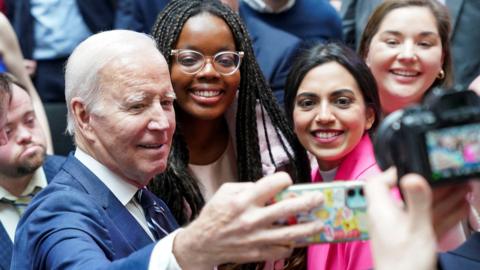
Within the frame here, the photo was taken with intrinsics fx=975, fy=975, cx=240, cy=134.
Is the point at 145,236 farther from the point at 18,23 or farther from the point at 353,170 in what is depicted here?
the point at 18,23

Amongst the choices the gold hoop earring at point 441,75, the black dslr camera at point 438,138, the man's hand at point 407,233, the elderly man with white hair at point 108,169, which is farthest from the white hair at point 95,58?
the gold hoop earring at point 441,75

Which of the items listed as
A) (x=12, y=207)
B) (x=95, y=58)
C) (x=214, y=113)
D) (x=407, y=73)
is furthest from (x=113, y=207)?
(x=407, y=73)

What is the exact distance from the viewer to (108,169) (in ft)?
8.04

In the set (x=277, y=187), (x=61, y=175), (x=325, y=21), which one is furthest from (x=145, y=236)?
(x=325, y=21)

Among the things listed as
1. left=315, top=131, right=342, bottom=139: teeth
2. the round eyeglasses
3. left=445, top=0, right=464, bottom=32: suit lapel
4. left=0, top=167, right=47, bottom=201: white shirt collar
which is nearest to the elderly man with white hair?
left=315, top=131, right=342, bottom=139: teeth

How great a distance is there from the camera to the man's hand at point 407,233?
4.54 feet

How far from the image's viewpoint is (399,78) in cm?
359

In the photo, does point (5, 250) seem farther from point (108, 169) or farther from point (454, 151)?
point (454, 151)

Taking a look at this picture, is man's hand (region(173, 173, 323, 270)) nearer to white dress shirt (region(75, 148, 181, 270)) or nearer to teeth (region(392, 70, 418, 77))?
white dress shirt (region(75, 148, 181, 270))

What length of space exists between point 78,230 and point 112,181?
324 millimetres

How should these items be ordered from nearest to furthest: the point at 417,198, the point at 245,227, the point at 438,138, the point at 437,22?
the point at 417,198 < the point at 438,138 < the point at 245,227 < the point at 437,22

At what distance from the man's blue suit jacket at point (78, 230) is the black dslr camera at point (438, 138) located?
25.3 inches

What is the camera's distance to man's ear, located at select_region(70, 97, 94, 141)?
246 cm

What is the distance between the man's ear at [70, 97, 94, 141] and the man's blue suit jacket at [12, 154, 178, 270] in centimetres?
7
